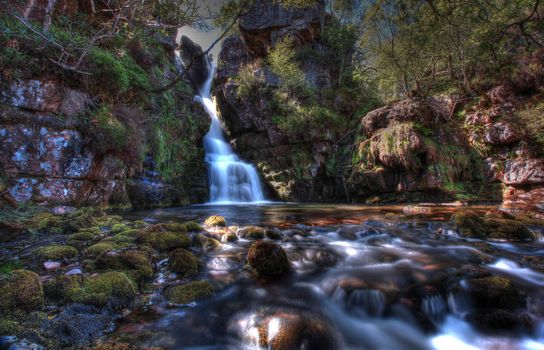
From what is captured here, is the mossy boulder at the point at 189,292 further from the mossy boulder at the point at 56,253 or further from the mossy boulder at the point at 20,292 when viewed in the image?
the mossy boulder at the point at 56,253

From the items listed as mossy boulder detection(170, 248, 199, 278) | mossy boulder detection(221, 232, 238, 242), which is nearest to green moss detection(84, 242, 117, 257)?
mossy boulder detection(170, 248, 199, 278)

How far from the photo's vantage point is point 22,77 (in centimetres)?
651

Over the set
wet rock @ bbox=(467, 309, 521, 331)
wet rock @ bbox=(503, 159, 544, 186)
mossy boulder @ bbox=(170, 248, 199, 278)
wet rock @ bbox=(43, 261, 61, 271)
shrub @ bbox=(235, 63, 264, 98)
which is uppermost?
shrub @ bbox=(235, 63, 264, 98)

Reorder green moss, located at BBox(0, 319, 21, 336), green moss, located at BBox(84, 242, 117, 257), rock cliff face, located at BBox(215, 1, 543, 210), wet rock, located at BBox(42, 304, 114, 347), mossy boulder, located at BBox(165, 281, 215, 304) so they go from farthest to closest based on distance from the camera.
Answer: rock cliff face, located at BBox(215, 1, 543, 210), green moss, located at BBox(84, 242, 117, 257), mossy boulder, located at BBox(165, 281, 215, 304), wet rock, located at BBox(42, 304, 114, 347), green moss, located at BBox(0, 319, 21, 336)

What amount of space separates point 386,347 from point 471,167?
10876 millimetres

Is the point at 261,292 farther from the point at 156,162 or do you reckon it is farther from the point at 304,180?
the point at 304,180

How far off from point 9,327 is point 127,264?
4.44ft

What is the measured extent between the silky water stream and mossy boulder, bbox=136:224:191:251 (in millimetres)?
580

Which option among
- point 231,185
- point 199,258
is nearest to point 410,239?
point 199,258

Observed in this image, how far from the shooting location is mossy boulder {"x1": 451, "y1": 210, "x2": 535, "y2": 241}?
4.73 m

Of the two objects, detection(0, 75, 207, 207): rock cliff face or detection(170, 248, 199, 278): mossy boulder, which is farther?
detection(0, 75, 207, 207): rock cliff face

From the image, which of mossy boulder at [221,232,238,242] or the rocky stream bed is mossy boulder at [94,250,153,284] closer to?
the rocky stream bed

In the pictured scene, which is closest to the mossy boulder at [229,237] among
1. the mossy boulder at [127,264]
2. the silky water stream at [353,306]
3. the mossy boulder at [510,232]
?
the silky water stream at [353,306]

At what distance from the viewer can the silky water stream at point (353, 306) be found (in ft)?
7.38
